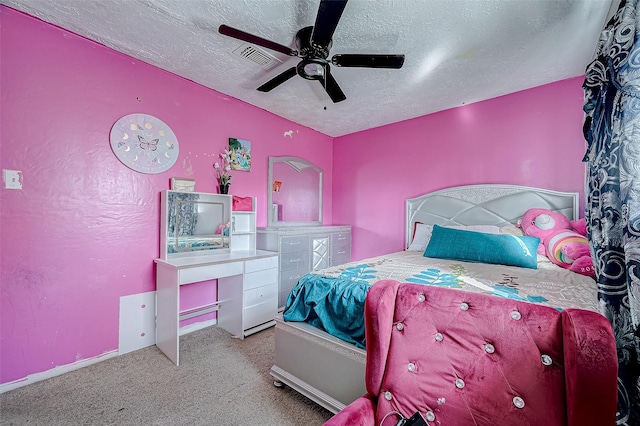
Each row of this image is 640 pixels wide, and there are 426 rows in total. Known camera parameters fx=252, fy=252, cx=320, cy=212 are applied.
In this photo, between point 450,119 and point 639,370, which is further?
point 450,119

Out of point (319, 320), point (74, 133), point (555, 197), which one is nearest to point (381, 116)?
point (555, 197)

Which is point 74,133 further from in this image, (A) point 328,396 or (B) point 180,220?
(A) point 328,396

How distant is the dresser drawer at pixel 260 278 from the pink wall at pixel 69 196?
2.88 ft

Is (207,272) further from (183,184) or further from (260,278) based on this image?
(183,184)

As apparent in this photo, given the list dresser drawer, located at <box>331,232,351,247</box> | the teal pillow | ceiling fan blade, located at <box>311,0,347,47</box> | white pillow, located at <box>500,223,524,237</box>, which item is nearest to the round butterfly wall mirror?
ceiling fan blade, located at <box>311,0,347,47</box>

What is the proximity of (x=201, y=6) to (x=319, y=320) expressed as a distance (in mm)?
2270

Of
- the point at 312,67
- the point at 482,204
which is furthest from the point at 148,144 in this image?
the point at 482,204

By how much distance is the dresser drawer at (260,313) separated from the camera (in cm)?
255

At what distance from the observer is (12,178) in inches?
69.6

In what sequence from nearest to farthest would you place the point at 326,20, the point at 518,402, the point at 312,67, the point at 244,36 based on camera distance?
the point at 518,402 → the point at 326,20 → the point at 244,36 → the point at 312,67

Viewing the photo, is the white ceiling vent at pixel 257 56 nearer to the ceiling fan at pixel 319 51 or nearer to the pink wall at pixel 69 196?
the ceiling fan at pixel 319 51

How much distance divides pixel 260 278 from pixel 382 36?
8.10 feet

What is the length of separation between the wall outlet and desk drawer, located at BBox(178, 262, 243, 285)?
1.24 m

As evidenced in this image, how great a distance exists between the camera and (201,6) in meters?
1.72
